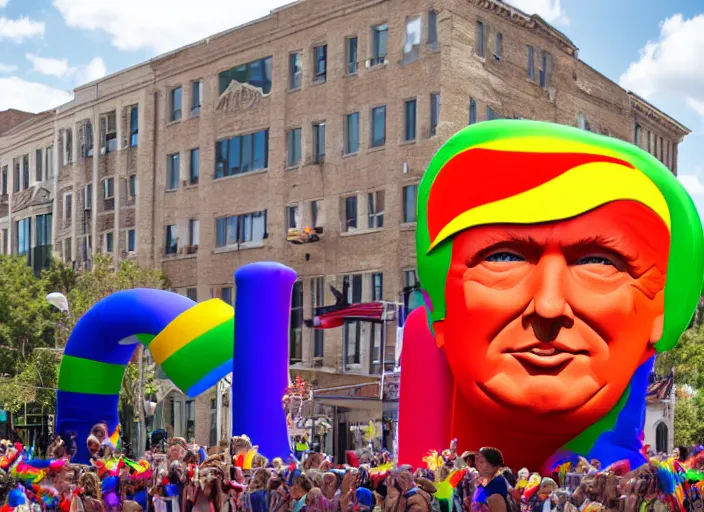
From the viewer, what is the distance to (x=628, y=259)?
11.5m

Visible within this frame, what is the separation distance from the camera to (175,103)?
3822cm

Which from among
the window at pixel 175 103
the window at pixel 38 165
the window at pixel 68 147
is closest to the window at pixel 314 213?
the window at pixel 175 103

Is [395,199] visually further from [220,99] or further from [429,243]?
[429,243]

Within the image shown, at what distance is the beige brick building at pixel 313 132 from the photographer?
30469mm

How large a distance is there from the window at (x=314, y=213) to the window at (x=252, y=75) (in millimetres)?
3811

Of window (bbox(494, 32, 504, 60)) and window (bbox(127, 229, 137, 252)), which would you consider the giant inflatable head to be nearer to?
window (bbox(494, 32, 504, 60))

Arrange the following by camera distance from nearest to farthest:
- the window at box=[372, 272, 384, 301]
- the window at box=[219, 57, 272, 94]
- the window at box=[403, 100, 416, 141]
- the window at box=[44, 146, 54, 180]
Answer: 1. the window at box=[403, 100, 416, 141]
2. the window at box=[372, 272, 384, 301]
3. the window at box=[219, 57, 272, 94]
4. the window at box=[44, 146, 54, 180]

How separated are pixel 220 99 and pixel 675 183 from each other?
25517 millimetres

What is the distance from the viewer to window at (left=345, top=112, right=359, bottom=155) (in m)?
32.0

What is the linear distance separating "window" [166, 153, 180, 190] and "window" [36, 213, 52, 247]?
8020 mm

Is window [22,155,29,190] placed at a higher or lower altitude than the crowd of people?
higher

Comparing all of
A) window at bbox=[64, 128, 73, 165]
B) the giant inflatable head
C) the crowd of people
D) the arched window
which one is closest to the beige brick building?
window at bbox=[64, 128, 73, 165]

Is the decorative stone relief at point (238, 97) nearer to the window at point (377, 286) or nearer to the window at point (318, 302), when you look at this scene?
the window at point (318, 302)

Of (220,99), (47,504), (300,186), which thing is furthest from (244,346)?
(220,99)
